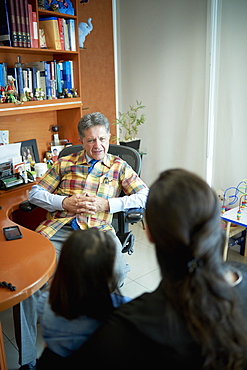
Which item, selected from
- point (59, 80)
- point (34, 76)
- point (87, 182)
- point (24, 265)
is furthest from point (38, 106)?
point (24, 265)

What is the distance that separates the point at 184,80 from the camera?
3.46 meters

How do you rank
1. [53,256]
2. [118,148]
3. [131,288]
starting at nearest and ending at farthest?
[53,256] < [118,148] < [131,288]

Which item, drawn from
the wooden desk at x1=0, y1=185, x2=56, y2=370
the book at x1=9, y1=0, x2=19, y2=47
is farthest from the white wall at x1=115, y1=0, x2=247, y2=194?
the wooden desk at x1=0, y1=185, x2=56, y2=370

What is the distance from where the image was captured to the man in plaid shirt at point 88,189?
84.0 inches

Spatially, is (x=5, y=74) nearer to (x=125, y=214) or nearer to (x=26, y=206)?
(x=26, y=206)

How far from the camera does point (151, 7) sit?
11.7 ft

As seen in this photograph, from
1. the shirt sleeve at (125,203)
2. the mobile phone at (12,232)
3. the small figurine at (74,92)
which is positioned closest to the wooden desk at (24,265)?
the mobile phone at (12,232)

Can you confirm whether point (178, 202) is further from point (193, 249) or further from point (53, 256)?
point (53, 256)

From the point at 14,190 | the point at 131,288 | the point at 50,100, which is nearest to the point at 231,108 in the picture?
the point at 50,100

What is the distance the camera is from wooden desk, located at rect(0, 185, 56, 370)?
1289mm

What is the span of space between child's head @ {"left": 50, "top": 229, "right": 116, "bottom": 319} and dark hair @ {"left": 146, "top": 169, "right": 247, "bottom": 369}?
5.1 inches

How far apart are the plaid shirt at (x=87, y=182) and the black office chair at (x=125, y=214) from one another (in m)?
0.08

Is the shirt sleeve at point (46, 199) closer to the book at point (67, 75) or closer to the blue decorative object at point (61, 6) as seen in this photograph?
the book at point (67, 75)

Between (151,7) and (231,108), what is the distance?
137cm
